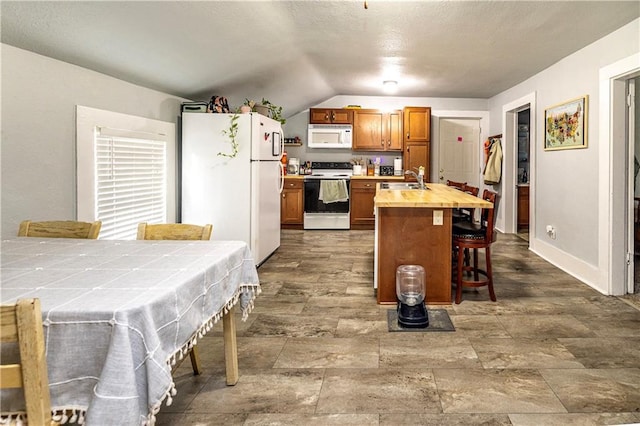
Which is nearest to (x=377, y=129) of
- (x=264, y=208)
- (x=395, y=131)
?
(x=395, y=131)

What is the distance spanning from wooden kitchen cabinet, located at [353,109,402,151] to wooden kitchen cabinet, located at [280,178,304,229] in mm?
1286

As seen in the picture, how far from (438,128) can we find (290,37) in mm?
4363

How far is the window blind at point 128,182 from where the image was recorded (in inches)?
123

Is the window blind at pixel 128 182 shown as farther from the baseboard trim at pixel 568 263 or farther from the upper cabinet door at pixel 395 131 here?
the upper cabinet door at pixel 395 131

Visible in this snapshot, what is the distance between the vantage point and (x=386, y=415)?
1.83 meters

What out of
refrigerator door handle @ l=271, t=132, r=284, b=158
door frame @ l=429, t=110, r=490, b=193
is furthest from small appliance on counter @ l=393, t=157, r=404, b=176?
refrigerator door handle @ l=271, t=132, r=284, b=158

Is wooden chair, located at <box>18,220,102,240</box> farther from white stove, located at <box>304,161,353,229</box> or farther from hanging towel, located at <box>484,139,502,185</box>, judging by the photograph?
hanging towel, located at <box>484,139,502,185</box>

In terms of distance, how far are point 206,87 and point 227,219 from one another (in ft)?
4.57

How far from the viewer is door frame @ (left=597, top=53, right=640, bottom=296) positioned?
3.54 metres

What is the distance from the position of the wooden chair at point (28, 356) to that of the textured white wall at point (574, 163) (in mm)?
4092

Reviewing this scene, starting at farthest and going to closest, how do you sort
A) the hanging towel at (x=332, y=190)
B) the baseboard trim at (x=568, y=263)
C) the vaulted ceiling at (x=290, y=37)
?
1. the hanging towel at (x=332, y=190)
2. the baseboard trim at (x=568, y=263)
3. the vaulted ceiling at (x=290, y=37)

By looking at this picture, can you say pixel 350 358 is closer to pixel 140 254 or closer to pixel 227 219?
pixel 140 254

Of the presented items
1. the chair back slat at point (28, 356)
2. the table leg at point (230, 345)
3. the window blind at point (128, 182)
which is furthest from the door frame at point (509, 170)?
the chair back slat at point (28, 356)

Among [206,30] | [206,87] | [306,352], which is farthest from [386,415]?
[206,87]
